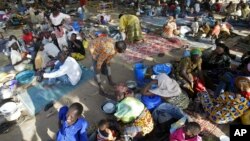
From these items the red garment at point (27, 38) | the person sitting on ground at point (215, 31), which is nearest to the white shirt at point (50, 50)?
the red garment at point (27, 38)

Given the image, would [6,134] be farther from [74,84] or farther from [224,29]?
[224,29]

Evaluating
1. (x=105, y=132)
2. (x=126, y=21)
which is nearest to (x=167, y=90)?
(x=105, y=132)

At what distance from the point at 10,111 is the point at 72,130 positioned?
5.50ft

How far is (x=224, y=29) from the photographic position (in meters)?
7.91

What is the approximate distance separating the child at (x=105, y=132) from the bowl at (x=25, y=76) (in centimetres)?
309

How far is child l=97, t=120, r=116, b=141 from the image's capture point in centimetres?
346

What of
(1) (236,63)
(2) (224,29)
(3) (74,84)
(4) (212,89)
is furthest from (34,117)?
(2) (224,29)

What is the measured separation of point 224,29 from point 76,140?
6.25 metres

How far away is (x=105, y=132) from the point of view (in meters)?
3.52

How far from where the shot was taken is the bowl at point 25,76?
230 inches

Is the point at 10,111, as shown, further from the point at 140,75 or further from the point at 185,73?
the point at 185,73

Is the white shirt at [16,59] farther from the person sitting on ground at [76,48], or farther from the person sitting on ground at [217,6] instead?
the person sitting on ground at [217,6]

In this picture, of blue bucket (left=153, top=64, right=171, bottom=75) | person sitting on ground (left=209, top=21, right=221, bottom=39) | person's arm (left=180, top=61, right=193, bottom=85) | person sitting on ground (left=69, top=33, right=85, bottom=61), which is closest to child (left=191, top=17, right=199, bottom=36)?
person sitting on ground (left=209, top=21, right=221, bottom=39)

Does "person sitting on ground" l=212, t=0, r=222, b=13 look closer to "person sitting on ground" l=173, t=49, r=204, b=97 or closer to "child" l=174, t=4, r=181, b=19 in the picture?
"child" l=174, t=4, r=181, b=19
